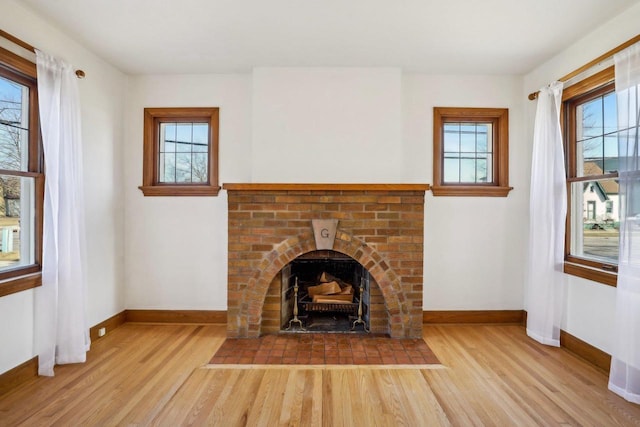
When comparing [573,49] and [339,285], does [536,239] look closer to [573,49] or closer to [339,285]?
[573,49]

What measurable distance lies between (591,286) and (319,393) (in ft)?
7.76

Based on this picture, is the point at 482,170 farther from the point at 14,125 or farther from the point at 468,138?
the point at 14,125

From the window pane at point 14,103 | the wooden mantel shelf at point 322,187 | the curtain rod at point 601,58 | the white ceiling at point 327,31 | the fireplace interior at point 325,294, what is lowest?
the fireplace interior at point 325,294

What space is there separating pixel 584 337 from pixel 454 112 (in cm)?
237

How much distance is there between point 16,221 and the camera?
2.65 metres

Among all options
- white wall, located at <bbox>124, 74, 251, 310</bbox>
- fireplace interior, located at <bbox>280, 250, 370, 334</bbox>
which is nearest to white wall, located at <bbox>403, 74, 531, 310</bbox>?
fireplace interior, located at <bbox>280, 250, 370, 334</bbox>

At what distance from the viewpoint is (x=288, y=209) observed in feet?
11.3

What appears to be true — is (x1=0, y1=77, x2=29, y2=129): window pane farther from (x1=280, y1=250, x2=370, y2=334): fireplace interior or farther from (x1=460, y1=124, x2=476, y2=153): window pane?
(x1=460, y1=124, x2=476, y2=153): window pane

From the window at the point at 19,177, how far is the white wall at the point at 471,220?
3.23m

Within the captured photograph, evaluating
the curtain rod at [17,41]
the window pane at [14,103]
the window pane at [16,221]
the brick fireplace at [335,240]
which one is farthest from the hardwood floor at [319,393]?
the curtain rod at [17,41]

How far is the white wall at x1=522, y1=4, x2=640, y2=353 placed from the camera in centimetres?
264

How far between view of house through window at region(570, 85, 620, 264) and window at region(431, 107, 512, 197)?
0.70 m

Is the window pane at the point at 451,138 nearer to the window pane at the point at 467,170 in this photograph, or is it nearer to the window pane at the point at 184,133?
the window pane at the point at 467,170

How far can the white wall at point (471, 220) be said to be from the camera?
3824 millimetres
